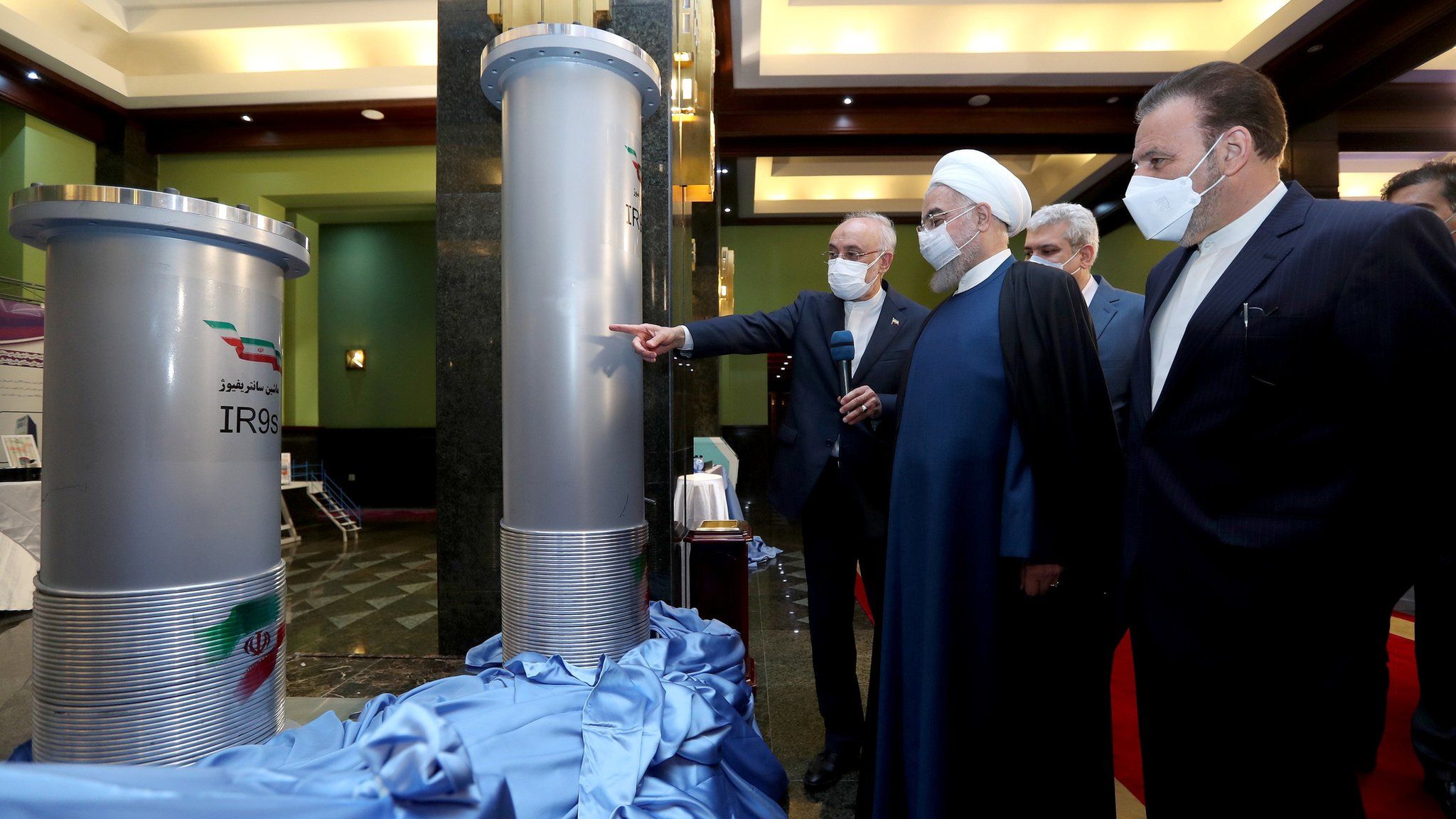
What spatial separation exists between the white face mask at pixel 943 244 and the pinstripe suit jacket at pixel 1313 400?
2.15 feet

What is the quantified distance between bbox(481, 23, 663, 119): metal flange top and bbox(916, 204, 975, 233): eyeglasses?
38.8 inches

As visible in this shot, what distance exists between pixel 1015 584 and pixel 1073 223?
5.91ft

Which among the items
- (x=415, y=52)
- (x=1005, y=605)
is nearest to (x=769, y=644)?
(x=1005, y=605)

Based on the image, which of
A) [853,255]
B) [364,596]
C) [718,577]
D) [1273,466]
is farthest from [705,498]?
[1273,466]

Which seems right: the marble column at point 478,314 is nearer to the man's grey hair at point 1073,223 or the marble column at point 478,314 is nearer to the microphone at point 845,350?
the microphone at point 845,350

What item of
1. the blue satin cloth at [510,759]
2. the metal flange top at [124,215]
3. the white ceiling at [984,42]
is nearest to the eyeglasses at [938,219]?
the blue satin cloth at [510,759]

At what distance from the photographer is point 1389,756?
2.33 metres

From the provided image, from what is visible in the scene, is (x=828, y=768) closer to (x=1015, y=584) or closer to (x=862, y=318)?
(x=1015, y=584)

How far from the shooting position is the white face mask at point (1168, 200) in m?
1.38

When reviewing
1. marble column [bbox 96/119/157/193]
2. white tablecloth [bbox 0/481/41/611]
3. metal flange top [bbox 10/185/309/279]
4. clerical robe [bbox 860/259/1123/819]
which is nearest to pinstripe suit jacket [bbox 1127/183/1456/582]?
clerical robe [bbox 860/259/1123/819]

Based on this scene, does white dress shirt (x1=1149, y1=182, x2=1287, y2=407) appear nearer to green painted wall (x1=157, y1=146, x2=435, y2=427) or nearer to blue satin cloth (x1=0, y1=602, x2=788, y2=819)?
blue satin cloth (x1=0, y1=602, x2=788, y2=819)

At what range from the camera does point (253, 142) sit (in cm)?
834

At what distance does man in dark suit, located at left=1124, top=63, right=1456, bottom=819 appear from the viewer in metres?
1.12

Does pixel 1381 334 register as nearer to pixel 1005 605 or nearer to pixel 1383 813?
pixel 1005 605
